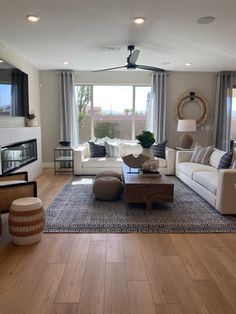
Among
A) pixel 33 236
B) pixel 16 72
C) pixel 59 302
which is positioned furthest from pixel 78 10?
pixel 59 302

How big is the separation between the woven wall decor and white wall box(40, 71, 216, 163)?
0.12 metres

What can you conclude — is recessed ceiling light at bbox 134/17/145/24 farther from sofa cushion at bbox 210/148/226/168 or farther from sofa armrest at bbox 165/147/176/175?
sofa armrest at bbox 165/147/176/175

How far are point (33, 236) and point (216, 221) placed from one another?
88.1 inches

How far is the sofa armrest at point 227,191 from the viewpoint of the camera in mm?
A: 3537

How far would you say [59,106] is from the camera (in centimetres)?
696

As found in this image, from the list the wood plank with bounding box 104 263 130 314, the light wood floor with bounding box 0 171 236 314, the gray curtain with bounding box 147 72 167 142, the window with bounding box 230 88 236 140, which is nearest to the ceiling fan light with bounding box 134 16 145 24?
the light wood floor with bounding box 0 171 236 314

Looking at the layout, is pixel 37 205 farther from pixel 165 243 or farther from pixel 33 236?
pixel 165 243

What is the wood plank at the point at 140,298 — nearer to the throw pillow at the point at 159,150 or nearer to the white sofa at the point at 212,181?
the white sofa at the point at 212,181

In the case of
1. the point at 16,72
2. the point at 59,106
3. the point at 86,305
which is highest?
the point at 16,72

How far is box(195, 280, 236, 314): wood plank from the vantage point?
5.99ft

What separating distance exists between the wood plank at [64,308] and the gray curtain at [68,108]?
5.48m

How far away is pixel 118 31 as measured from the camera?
12.8 feet

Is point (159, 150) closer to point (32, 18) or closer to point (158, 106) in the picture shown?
point (158, 106)

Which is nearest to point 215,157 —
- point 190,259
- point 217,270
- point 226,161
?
point 226,161
